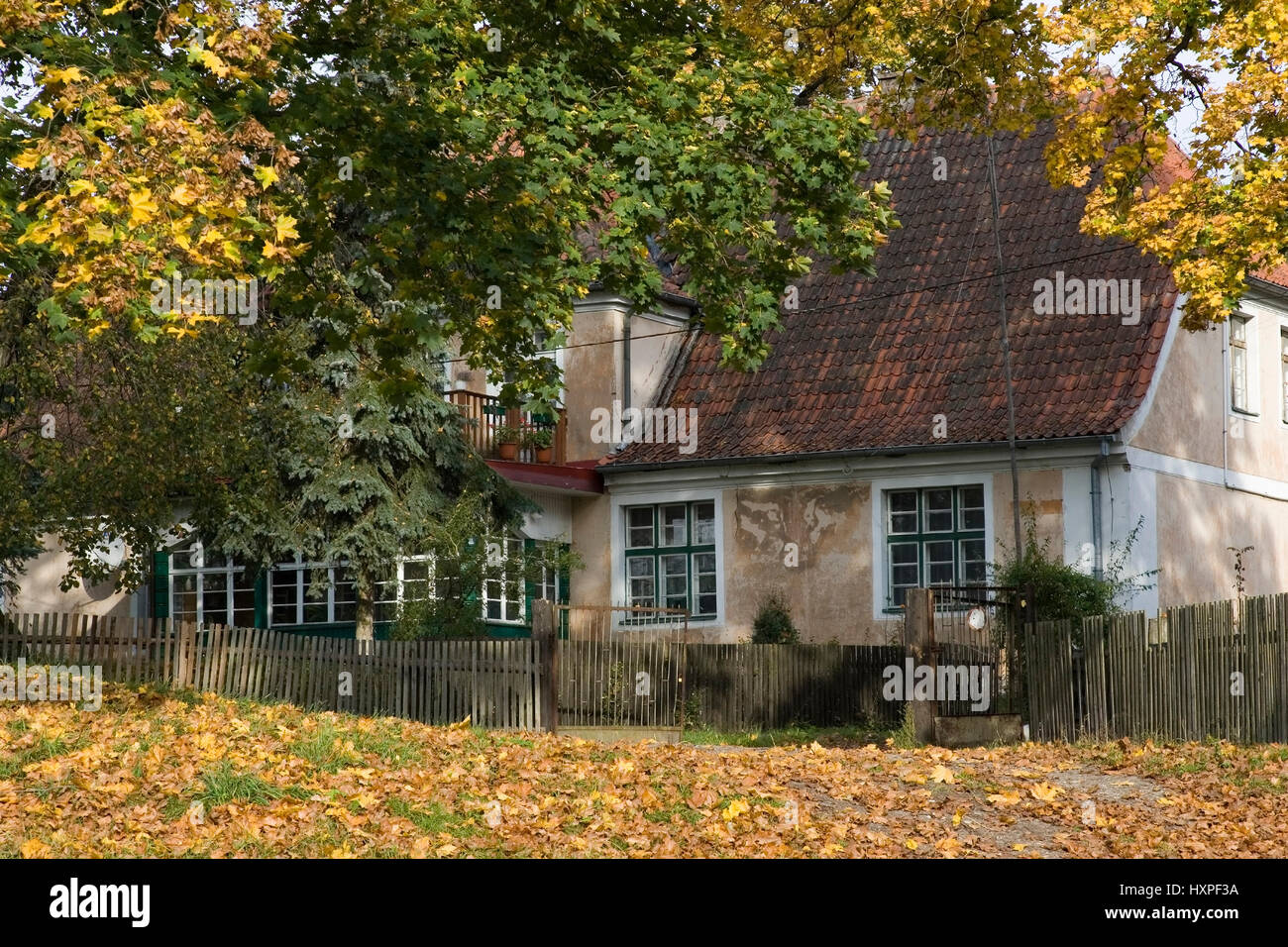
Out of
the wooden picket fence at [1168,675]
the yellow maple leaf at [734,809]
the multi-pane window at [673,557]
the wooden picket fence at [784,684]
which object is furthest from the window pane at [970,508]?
the yellow maple leaf at [734,809]

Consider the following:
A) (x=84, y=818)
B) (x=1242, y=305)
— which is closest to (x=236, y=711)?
(x=84, y=818)

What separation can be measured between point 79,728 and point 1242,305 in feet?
61.5

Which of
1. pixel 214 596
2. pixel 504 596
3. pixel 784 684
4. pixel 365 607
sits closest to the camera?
pixel 784 684

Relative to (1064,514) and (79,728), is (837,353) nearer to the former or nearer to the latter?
(1064,514)

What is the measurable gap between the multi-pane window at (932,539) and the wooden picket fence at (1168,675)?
19.2 ft

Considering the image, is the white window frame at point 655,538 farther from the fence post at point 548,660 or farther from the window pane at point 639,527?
the fence post at point 548,660

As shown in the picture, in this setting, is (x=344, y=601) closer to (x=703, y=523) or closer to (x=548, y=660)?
(x=703, y=523)

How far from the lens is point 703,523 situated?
28.1 metres

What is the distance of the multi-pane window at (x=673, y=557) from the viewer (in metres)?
28.0

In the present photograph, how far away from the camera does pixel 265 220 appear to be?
529 inches

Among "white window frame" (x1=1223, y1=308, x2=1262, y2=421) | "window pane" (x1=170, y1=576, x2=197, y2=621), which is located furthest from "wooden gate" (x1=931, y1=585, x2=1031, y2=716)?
"window pane" (x1=170, y1=576, x2=197, y2=621)

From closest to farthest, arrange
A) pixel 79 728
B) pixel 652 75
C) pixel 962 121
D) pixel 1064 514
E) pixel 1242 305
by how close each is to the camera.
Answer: pixel 79 728 < pixel 652 75 < pixel 962 121 < pixel 1064 514 < pixel 1242 305

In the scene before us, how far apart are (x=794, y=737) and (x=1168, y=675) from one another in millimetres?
5428

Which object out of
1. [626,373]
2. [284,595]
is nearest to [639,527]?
[626,373]
